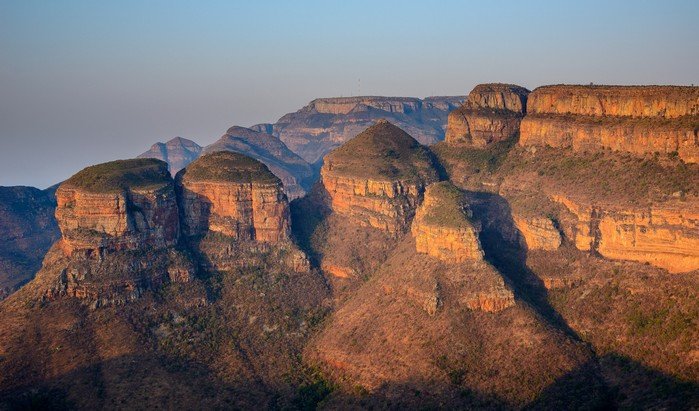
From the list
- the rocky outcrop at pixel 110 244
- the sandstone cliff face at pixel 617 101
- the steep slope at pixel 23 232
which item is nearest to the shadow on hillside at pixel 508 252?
the sandstone cliff face at pixel 617 101

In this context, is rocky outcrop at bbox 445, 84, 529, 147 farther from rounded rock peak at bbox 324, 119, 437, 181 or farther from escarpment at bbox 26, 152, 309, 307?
escarpment at bbox 26, 152, 309, 307

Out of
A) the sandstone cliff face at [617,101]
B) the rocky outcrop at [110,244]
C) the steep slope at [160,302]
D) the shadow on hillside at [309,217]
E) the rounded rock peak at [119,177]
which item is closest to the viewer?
the steep slope at [160,302]

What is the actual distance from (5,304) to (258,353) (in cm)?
2582

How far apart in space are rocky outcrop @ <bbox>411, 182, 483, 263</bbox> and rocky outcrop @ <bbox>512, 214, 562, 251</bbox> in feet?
22.5

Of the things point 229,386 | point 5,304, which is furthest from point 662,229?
point 5,304

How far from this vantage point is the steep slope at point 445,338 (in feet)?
191

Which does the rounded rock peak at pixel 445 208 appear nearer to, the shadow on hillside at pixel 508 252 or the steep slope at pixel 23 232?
the shadow on hillside at pixel 508 252

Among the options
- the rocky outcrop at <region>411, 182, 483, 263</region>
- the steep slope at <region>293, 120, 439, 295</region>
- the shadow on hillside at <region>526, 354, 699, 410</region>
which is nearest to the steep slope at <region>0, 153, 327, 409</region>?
the steep slope at <region>293, 120, 439, 295</region>

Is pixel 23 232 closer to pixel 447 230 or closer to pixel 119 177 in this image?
pixel 119 177

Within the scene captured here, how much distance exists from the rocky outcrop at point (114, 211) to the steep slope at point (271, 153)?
73.8 m

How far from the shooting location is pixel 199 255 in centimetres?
8425

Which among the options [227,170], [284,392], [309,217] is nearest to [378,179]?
[309,217]

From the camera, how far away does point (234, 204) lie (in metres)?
85.3

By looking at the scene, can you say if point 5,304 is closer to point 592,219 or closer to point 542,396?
point 542,396
